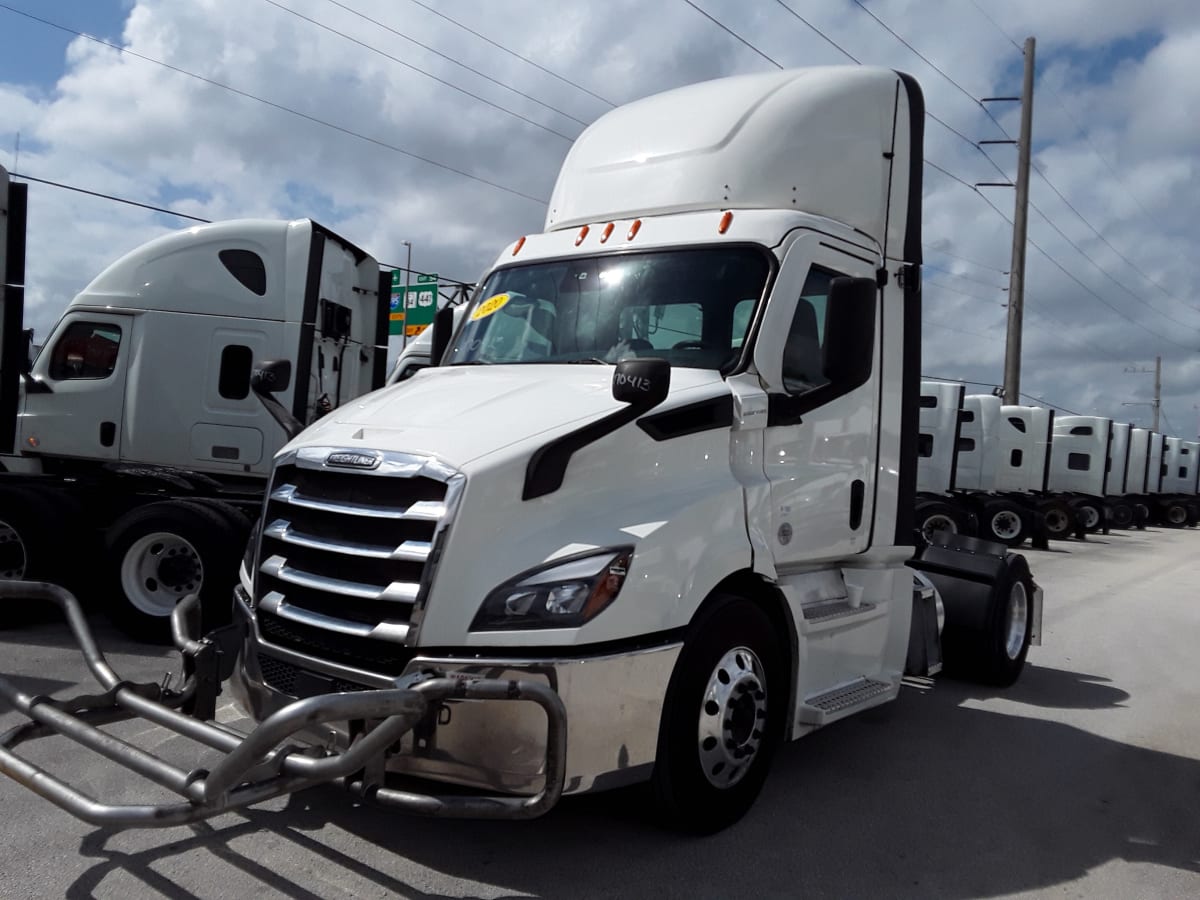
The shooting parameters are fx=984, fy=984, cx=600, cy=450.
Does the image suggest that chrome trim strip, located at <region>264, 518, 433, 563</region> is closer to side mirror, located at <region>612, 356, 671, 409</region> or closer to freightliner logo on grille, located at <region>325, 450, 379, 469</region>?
freightliner logo on grille, located at <region>325, 450, 379, 469</region>

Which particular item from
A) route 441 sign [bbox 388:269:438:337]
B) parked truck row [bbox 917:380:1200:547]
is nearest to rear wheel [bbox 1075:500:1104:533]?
parked truck row [bbox 917:380:1200:547]

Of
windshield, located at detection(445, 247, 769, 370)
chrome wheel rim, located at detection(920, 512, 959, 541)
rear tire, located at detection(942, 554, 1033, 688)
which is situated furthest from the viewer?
chrome wheel rim, located at detection(920, 512, 959, 541)

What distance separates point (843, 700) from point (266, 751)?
3.06 metres

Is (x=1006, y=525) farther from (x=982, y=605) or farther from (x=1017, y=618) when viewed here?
(x=982, y=605)

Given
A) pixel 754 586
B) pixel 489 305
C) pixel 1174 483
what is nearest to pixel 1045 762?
pixel 754 586

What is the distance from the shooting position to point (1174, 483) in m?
43.2

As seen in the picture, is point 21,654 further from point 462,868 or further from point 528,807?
point 528,807

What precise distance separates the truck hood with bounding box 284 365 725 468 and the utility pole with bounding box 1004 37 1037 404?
2636 centimetres

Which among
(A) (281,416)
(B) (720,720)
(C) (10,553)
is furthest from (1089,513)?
(A) (281,416)

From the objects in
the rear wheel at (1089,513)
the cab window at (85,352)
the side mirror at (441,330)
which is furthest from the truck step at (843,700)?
the rear wheel at (1089,513)

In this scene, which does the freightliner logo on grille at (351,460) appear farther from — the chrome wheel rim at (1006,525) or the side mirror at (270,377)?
the chrome wheel rim at (1006,525)

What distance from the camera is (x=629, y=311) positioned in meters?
4.88

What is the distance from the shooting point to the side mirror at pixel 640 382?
3.74 m

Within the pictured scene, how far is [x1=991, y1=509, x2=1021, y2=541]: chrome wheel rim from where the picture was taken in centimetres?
2175
